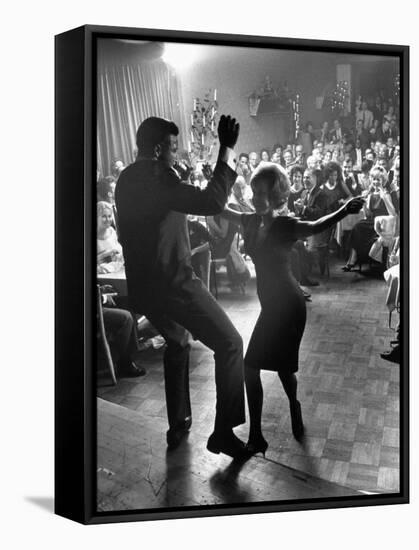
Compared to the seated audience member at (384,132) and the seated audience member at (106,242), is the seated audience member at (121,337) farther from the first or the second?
the seated audience member at (384,132)

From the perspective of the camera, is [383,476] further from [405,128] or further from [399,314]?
[405,128]

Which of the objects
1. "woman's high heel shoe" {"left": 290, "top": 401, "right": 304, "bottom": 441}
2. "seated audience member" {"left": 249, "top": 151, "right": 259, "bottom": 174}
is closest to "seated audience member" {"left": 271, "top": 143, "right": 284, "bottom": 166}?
"seated audience member" {"left": 249, "top": 151, "right": 259, "bottom": 174}

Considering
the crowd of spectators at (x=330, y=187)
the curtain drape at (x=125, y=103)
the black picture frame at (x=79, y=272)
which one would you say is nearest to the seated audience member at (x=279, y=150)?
the crowd of spectators at (x=330, y=187)

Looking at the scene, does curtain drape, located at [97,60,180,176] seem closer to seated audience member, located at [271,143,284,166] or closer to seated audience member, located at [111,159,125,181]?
seated audience member, located at [111,159,125,181]

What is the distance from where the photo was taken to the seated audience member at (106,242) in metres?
7.18

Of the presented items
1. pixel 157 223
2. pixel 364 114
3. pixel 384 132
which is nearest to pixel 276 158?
pixel 364 114

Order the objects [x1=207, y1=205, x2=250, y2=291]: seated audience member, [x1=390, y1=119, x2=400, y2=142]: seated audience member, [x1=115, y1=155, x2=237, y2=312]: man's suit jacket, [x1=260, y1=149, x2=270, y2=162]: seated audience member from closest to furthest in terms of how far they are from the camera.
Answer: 1. [x1=115, y1=155, x2=237, y2=312]: man's suit jacket
2. [x1=207, y1=205, x2=250, y2=291]: seated audience member
3. [x1=260, y1=149, x2=270, y2=162]: seated audience member
4. [x1=390, y1=119, x2=400, y2=142]: seated audience member

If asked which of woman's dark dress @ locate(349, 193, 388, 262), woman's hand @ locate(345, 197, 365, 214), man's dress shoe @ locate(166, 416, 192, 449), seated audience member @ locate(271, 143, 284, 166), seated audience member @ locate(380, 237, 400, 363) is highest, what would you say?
seated audience member @ locate(271, 143, 284, 166)

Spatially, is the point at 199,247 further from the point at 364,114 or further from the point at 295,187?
the point at 364,114

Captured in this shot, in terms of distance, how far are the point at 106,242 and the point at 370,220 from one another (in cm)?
176

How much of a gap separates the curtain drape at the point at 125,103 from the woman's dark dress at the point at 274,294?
886 mm

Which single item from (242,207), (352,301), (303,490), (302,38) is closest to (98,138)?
(242,207)

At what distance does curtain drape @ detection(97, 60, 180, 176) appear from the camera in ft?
23.4

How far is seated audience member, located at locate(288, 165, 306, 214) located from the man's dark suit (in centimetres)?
42
